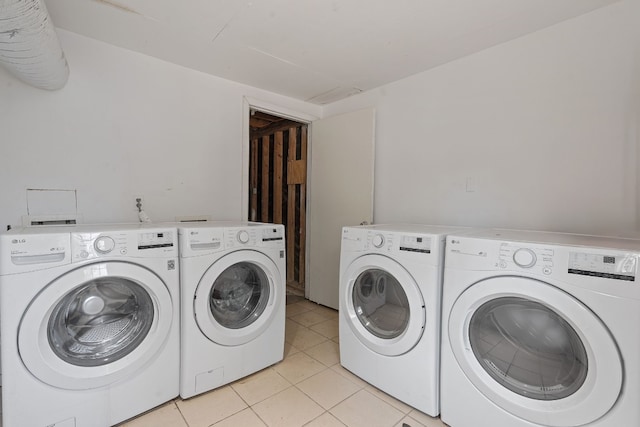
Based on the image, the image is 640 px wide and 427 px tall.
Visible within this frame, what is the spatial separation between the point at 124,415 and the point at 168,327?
431mm

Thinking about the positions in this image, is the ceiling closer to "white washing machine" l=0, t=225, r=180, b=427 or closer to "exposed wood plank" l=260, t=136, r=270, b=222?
"white washing machine" l=0, t=225, r=180, b=427

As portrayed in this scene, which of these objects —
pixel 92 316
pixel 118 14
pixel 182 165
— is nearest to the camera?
pixel 92 316

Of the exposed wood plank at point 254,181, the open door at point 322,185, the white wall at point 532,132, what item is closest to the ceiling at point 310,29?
the white wall at point 532,132

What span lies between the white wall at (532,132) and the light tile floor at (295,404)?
1270mm

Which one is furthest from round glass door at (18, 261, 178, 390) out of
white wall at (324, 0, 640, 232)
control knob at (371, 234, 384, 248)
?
white wall at (324, 0, 640, 232)

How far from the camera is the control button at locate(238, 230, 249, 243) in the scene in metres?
1.64

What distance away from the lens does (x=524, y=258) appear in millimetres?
1094

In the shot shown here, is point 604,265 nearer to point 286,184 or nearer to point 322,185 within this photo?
point 322,185

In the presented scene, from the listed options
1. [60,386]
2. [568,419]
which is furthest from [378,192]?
[60,386]

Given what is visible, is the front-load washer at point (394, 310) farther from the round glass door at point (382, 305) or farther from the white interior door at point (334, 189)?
the white interior door at point (334, 189)

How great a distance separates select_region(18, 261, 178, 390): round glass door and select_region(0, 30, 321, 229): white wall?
80 centimetres

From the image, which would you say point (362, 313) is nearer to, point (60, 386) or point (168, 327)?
point (168, 327)

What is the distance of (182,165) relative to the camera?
7.27 ft

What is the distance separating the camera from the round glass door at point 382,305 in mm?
1439
